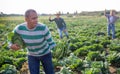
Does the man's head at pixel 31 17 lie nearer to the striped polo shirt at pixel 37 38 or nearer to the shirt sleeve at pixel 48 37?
the striped polo shirt at pixel 37 38

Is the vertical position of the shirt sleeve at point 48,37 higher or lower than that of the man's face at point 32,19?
lower

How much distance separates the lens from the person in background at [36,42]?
5.30 m

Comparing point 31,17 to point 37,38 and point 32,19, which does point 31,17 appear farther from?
point 37,38

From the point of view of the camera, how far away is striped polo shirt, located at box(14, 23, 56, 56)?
5.32m

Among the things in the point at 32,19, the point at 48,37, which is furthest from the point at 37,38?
the point at 32,19

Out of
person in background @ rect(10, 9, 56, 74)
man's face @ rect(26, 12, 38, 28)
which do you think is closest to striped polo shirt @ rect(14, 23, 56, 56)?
person in background @ rect(10, 9, 56, 74)

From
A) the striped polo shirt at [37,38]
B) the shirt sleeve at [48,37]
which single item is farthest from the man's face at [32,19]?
the shirt sleeve at [48,37]

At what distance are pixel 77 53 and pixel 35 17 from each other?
6.58m

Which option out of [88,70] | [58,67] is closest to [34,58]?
[88,70]

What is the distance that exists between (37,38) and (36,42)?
0.28ft

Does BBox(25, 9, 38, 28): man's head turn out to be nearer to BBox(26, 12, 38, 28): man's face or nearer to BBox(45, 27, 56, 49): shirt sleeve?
BBox(26, 12, 38, 28): man's face

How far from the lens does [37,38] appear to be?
5.35 metres

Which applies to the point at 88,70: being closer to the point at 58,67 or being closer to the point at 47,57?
the point at 58,67

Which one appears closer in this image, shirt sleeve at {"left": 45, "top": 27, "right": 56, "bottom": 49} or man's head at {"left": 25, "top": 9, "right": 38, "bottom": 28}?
man's head at {"left": 25, "top": 9, "right": 38, "bottom": 28}
